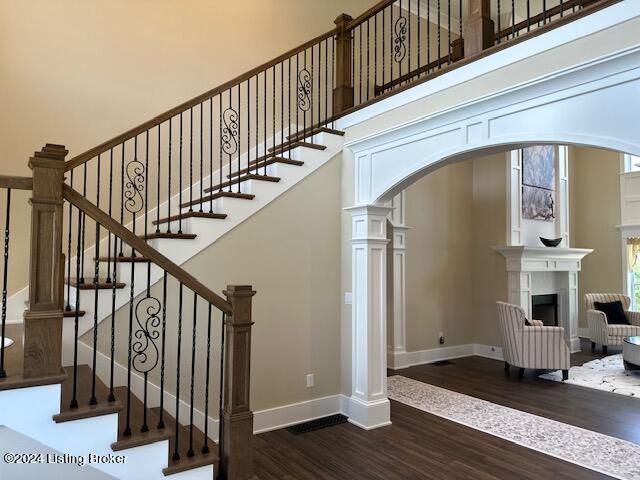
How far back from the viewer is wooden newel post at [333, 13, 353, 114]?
4695 mm

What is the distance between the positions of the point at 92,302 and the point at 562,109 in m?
3.40

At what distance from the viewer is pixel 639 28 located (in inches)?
90.3

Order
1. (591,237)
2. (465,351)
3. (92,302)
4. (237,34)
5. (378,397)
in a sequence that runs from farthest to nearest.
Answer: (591,237)
(465,351)
(237,34)
(378,397)
(92,302)

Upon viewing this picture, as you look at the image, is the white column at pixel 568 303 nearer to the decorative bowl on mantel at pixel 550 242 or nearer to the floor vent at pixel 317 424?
the decorative bowl on mantel at pixel 550 242

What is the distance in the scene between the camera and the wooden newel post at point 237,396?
2.61 meters

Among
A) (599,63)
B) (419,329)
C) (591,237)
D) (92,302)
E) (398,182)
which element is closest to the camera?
(599,63)

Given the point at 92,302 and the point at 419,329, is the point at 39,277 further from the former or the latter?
the point at 419,329

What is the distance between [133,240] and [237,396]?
111 centimetres

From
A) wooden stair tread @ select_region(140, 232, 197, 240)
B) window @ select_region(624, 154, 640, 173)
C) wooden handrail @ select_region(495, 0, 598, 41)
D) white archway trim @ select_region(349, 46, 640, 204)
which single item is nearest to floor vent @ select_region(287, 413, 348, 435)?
wooden stair tread @ select_region(140, 232, 197, 240)

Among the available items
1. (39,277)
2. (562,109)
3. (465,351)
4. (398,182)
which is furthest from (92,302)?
(465,351)

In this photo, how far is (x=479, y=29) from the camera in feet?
10.6

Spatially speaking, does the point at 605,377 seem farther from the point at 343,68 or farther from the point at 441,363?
the point at 343,68

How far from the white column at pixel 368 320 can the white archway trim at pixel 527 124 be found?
306mm

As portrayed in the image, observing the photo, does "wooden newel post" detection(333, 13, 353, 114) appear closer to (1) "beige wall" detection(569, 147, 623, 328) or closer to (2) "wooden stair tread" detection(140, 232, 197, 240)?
(2) "wooden stair tread" detection(140, 232, 197, 240)
